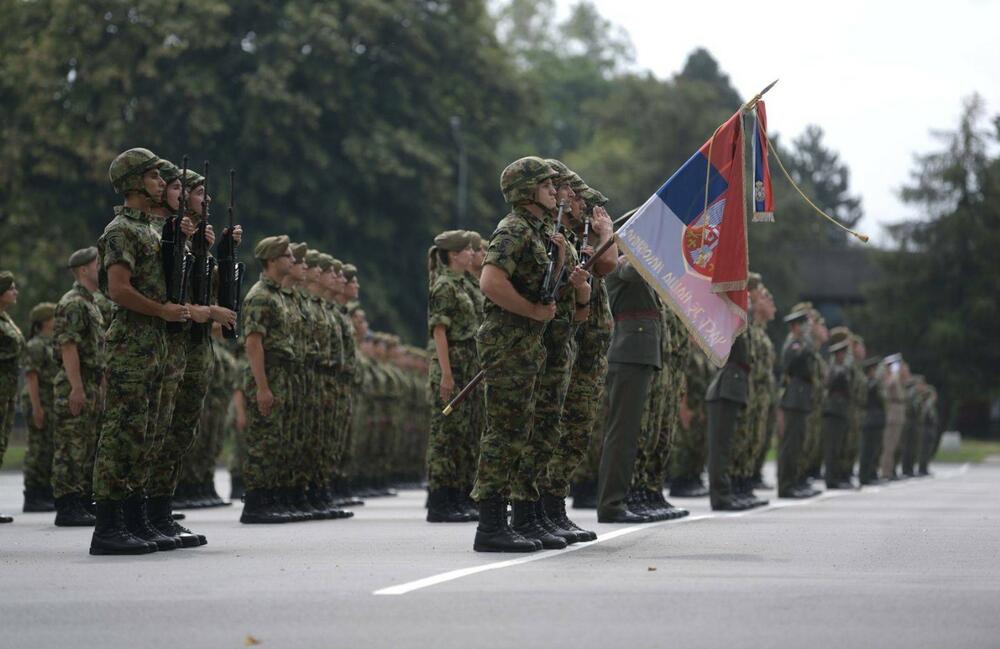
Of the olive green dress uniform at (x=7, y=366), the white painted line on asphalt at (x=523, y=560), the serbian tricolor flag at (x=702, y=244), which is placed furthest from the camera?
the olive green dress uniform at (x=7, y=366)

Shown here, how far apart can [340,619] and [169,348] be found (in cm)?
387

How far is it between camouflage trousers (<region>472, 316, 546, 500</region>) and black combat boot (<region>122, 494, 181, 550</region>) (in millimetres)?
1898

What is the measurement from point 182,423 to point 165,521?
60 cm

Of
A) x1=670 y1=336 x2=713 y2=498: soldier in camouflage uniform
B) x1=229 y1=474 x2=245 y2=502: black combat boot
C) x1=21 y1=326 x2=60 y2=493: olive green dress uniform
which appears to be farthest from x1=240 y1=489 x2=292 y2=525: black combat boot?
x1=670 y1=336 x2=713 y2=498: soldier in camouflage uniform

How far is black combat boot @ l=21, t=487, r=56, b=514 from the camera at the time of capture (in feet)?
55.7

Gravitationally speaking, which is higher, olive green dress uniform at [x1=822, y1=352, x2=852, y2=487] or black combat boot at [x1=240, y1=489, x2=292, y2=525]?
olive green dress uniform at [x1=822, y1=352, x2=852, y2=487]

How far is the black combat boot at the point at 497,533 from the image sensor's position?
10.7 meters

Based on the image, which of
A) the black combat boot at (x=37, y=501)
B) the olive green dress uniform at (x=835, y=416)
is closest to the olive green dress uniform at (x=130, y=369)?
the black combat boot at (x=37, y=501)

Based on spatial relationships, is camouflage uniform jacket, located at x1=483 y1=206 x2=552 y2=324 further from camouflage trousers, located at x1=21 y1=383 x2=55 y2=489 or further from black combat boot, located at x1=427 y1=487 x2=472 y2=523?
camouflage trousers, located at x1=21 y1=383 x2=55 y2=489

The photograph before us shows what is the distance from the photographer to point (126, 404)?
35.7ft

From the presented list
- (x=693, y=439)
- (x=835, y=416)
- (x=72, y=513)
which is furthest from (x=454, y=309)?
(x=835, y=416)

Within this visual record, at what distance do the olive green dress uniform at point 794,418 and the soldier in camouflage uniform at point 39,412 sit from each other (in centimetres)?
745

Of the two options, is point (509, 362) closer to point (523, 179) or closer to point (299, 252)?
point (523, 179)

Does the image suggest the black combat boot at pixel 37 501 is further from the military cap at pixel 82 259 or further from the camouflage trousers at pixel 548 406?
the camouflage trousers at pixel 548 406
